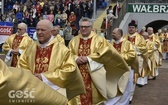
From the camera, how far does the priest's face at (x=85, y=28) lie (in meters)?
6.42

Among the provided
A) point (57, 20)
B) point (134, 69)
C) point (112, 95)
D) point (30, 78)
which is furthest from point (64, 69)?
point (57, 20)

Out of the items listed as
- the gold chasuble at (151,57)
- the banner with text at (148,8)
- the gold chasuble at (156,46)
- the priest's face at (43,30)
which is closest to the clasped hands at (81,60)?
the priest's face at (43,30)

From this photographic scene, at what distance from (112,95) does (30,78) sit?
4404 mm

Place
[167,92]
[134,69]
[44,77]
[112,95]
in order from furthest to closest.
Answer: [167,92] → [134,69] → [112,95] → [44,77]

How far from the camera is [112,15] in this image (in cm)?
2122

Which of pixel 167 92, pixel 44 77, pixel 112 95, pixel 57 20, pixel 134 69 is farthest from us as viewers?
pixel 57 20

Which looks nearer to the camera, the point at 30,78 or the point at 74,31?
the point at 30,78

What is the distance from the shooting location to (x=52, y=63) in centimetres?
520

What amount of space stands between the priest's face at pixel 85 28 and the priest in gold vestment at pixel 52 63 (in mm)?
1144

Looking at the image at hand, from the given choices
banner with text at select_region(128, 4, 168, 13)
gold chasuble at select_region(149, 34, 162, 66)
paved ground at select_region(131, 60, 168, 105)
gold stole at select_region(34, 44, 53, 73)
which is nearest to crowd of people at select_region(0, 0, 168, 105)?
gold stole at select_region(34, 44, 53, 73)

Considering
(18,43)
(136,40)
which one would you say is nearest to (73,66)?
(18,43)

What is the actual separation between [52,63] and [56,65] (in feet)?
0.26

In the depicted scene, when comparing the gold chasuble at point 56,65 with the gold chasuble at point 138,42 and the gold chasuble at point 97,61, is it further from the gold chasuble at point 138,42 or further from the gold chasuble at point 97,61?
the gold chasuble at point 138,42

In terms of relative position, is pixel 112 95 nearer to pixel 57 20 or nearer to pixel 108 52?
pixel 108 52
